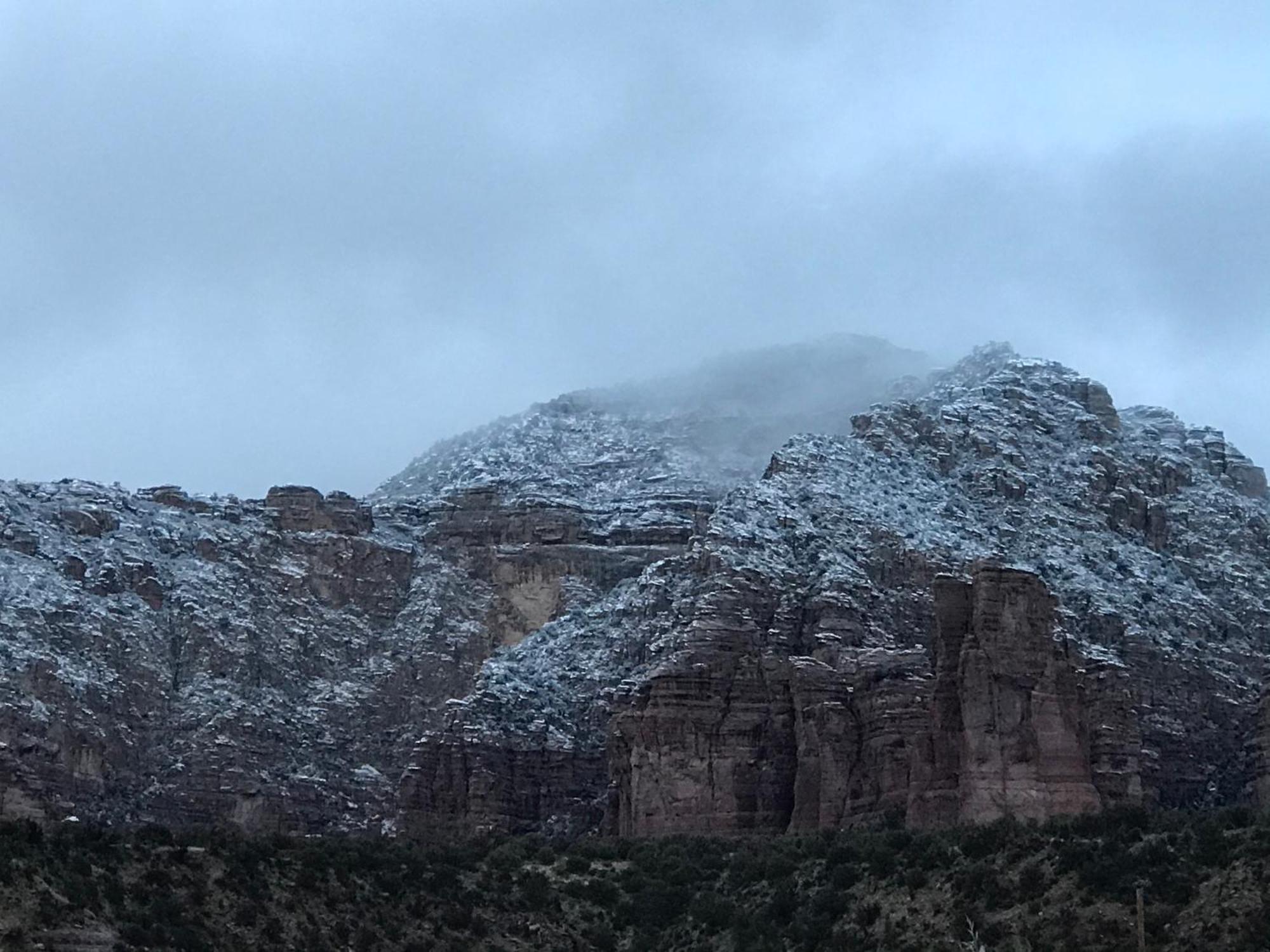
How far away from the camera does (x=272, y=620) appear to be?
589 feet

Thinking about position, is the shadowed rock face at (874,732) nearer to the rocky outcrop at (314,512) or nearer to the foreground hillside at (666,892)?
the foreground hillside at (666,892)

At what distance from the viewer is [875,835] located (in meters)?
127

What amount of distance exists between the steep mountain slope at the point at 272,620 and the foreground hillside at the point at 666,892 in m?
31.5

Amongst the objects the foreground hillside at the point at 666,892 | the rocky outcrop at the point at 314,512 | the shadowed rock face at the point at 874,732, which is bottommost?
the foreground hillside at the point at 666,892

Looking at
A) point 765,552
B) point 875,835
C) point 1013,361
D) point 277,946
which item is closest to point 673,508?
point 1013,361

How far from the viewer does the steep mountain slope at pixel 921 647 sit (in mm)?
135875

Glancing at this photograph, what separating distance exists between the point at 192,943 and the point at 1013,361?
254 feet

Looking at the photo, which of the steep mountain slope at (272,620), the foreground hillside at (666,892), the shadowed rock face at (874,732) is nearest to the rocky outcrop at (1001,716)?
the shadowed rock face at (874,732)

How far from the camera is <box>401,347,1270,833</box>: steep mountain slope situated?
135875 mm

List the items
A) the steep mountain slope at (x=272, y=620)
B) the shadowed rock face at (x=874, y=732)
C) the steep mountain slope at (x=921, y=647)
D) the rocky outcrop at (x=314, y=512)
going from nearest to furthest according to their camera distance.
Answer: the shadowed rock face at (x=874, y=732) → the steep mountain slope at (x=921, y=647) → the steep mountain slope at (x=272, y=620) → the rocky outcrop at (x=314, y=512)

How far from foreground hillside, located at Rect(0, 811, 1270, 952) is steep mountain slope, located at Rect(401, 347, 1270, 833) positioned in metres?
7.80

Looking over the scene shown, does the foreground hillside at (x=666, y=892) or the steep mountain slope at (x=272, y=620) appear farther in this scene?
the steep mountain slope at (x=272, y=620)

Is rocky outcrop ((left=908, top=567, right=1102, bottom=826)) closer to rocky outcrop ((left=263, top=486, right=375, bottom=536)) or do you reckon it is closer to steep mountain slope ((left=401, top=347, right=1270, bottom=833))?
steep mountain slope ((left=401, top=347, right=1270, bottom=833))

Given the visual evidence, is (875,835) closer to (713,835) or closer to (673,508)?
(713,835)
